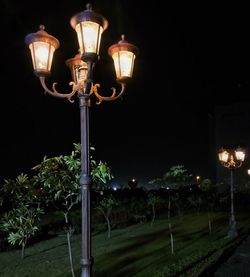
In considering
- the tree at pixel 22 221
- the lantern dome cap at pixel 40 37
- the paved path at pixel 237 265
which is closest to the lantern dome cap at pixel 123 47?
the lantern dome cap at pixel 40 37

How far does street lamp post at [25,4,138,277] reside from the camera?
4.62m

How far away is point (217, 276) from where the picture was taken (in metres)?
10.4

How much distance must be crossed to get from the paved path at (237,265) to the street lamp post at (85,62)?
23.3 feet

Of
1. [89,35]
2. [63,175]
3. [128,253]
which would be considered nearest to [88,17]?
[89,35]

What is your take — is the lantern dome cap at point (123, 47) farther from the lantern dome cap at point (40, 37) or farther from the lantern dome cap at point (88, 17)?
the lantern dome cap at point (40, 37)

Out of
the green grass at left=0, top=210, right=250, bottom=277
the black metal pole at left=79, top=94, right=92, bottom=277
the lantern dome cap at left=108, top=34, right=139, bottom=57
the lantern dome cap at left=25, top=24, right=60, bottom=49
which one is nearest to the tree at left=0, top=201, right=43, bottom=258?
the green grass at left=0, top=210, right=250, bottom=277

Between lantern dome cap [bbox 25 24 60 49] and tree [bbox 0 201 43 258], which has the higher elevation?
lantern dome cap [bbox 25 24 60 49]

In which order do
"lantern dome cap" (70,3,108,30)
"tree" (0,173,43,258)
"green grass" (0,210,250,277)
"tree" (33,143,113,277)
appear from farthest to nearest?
"green grass" (0,210,250,277) → "tree" (0,173,43,258) → "tree" (33,143,113,277) → "lantern dome cap" (70,3,108,30)

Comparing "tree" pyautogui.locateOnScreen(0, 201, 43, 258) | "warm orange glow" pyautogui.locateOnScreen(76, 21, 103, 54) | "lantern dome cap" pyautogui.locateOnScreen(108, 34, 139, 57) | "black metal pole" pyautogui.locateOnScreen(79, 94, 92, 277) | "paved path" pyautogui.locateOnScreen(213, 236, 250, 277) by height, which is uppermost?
"lantern dome cap" pyautogui.locateOnScreen(108, 34, 139, 57)

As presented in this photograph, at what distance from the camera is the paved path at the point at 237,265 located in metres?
10.6

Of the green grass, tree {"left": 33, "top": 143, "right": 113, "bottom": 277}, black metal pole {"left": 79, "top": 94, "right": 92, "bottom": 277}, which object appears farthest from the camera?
the green grass

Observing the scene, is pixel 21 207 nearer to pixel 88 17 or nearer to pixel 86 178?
pixel 86 178

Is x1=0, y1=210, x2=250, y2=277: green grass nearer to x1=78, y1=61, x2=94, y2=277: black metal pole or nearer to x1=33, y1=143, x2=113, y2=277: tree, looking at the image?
x1=33, y1=143, x2=113, y2=277: tree

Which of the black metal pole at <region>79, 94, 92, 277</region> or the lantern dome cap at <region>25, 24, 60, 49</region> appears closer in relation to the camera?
the black metal pole at <region>79, 94, 92, 277</region>
